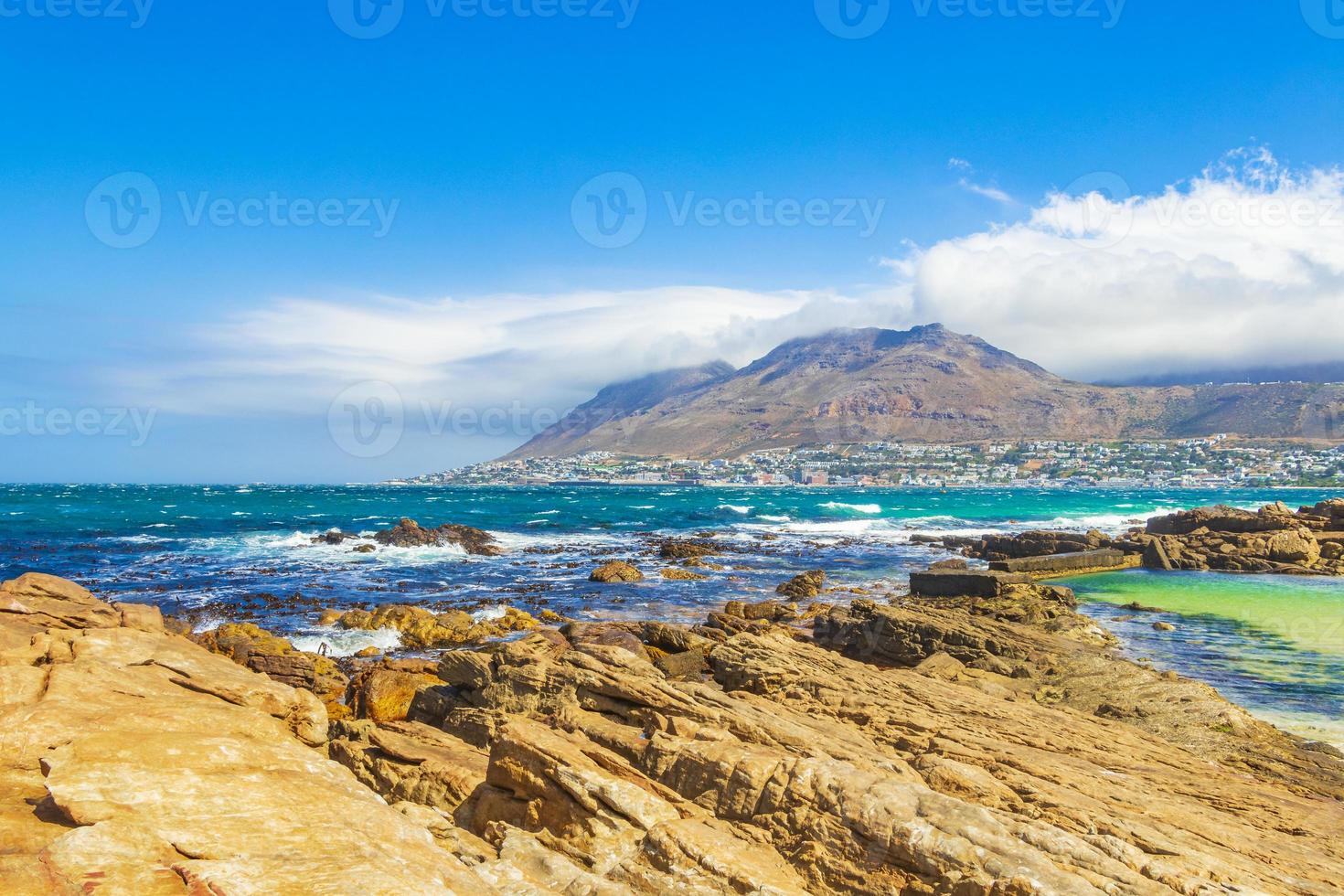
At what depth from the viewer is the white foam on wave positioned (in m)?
23.0

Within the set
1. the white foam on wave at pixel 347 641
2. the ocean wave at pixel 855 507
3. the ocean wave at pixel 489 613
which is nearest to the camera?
the white foam on wave at pixel 347 641

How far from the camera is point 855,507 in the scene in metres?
106

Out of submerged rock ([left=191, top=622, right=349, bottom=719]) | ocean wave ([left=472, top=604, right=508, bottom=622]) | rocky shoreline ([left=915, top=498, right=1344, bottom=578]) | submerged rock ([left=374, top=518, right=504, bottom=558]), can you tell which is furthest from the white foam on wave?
rocky shoreline ([left=915, top=498, right=1344, bottom=578])

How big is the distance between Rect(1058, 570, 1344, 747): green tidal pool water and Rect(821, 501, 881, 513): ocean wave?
65552 millimetres

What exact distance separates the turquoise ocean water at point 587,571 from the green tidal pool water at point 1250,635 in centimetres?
6

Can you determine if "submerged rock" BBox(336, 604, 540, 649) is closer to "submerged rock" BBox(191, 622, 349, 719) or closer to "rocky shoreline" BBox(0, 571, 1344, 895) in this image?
"submerged rock" BBox(191, 622, 349, 719)

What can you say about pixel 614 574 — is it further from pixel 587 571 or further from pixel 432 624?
pixel 432 624

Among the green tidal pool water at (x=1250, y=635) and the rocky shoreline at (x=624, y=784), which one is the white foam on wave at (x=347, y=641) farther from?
the green tidal pool water at (x=1250, y=635)

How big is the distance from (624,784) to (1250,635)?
23520 mm

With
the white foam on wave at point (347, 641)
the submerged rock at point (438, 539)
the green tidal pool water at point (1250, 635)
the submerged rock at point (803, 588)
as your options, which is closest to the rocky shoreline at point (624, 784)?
the green tidal pool water at point (1250, 635)

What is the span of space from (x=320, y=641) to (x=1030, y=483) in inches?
7739

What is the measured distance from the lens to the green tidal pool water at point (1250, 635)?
1595 centimetres

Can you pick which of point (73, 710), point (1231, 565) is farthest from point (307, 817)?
point (1231, 565)

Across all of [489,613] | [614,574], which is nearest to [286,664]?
[489,613]
